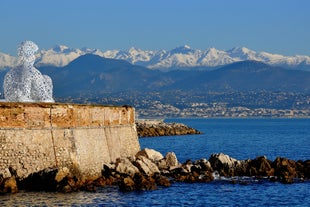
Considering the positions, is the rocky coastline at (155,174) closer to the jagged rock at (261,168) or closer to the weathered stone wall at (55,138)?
the jagged rock at (261,168)

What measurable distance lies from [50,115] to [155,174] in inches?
303

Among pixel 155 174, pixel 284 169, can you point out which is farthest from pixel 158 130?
pixel 155 174

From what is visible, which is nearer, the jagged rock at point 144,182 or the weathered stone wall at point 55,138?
the weathered stone wall at point 55,138

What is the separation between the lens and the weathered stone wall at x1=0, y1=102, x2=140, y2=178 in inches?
1471

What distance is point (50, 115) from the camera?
39.6m

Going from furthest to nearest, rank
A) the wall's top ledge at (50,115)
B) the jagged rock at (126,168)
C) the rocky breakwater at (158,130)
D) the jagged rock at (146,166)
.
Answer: the rocky breakwater at (158,130) < the jagged rock at (146,166) < the jagged rock at (126,168) < the wall's top ledge at (50,115)

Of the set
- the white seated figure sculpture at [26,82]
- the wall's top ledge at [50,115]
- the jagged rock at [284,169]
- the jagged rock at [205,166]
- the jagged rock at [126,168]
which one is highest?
the white seated figure sculpture at [26,82]

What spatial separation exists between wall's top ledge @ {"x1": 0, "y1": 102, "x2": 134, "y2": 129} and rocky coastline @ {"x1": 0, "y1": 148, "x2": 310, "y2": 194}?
2.38 m

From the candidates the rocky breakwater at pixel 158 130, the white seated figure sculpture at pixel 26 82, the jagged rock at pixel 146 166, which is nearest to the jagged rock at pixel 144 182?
the jagged rock at pixel 146 166

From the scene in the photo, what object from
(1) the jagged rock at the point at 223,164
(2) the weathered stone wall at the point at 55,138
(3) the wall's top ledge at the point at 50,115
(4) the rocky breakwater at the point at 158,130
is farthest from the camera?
(4) the rocky breakwater at the point at 158,130

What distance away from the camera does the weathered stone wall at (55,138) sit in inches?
1471

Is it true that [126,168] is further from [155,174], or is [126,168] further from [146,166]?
[155,174]

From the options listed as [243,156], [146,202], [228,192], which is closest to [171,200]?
[146,202]

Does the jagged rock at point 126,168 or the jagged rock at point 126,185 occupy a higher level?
the jagged rock at point 126,168
